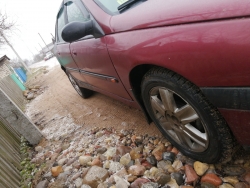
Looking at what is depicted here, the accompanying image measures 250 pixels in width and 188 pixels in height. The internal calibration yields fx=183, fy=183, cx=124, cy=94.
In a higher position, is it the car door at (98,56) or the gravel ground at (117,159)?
the car door at (98,56)

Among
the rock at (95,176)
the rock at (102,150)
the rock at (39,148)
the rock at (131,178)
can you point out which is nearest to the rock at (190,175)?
the rock at (131,178)

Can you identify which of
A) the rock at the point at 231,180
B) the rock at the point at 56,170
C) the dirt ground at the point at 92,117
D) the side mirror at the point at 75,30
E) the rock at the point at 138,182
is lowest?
the rock at the point at 231,180

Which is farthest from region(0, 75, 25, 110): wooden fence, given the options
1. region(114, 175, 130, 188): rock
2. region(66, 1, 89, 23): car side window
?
region(114, 175, 130, 188): rock

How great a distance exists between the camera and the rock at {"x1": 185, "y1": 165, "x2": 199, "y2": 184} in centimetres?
151

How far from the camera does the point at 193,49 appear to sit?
1019mm

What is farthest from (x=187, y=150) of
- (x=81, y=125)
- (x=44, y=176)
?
(x=81, y=125)

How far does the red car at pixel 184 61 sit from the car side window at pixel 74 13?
292mm

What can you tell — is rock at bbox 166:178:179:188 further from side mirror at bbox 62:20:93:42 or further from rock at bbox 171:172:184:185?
side mirror at bbox 62:20:93:42

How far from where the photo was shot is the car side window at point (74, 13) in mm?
→ 2183

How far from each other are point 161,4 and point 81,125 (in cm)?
254

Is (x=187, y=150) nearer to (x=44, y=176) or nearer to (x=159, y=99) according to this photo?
(x=159, y=99)

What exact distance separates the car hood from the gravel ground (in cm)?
120

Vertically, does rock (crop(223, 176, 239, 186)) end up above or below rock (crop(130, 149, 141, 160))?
below

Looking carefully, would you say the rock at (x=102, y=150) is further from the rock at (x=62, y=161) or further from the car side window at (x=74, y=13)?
the car side window at (x=74, y=13)
